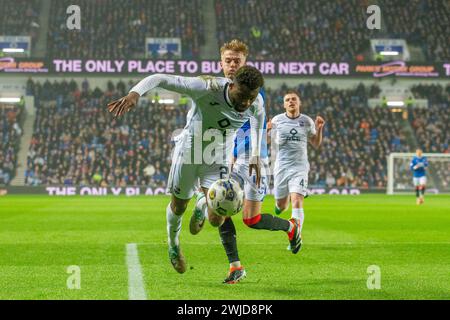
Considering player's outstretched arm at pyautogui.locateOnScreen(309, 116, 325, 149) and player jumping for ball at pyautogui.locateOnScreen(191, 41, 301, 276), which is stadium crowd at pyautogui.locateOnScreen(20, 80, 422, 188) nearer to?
player's outstretched arm at pyautogui.locateOnScreen(309, 116, 325, 149)

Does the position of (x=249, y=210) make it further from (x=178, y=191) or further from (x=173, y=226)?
(x=178, y=191)

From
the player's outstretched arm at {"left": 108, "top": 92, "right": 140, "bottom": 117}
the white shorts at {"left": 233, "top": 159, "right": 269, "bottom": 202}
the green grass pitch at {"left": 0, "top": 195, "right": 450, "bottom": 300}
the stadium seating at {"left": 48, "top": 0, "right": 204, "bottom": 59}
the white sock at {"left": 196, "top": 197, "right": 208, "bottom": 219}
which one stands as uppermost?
the stadium seating at {"left": 48, "top": 0, "right": 204, "bottom": 59}

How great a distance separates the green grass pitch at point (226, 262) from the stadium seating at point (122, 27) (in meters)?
25.2

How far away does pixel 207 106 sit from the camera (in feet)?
23.1

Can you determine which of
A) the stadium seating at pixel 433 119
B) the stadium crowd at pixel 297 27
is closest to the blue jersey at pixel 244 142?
the stadium crowd at pixel 297 27

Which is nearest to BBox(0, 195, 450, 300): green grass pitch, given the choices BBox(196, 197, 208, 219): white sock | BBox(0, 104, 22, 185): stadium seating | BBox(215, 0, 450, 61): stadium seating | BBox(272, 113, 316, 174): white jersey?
BBox(196, 197, 208, 219): white sock

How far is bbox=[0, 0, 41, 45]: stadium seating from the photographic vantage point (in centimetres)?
4294

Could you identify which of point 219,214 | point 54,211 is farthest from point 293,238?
point 54,211

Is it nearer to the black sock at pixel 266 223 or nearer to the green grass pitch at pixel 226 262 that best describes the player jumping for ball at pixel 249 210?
the black sock at pixel 266 223

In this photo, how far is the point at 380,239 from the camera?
13008 mm

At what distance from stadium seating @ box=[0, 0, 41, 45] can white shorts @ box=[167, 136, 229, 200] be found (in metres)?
37.0

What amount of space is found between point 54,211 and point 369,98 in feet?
87.4

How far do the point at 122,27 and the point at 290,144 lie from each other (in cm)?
3271
